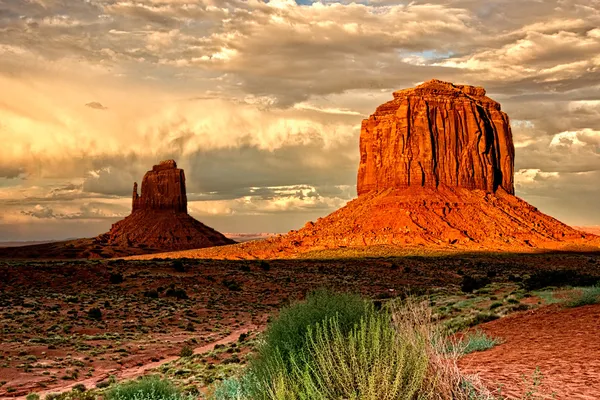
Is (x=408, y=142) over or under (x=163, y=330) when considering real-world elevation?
over

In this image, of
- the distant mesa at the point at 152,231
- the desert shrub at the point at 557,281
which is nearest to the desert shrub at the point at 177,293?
the desert shrub at the point at 557,281

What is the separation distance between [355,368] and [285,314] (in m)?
4.14

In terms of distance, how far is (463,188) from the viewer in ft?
305

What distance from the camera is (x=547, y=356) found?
10625mm

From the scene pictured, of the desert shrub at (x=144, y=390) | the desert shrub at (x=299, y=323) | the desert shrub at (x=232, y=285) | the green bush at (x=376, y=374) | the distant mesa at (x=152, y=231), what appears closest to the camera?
the green bush at (x=376, y=374)

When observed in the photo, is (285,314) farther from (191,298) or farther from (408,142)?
(408,142)

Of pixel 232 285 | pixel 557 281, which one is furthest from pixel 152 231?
pixel 557 281

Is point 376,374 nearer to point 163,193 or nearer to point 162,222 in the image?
point 162,222

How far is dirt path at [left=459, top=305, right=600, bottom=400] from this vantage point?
8.12 meters

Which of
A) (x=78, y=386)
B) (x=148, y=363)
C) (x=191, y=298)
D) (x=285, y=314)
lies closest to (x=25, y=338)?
(x=148, y=363)

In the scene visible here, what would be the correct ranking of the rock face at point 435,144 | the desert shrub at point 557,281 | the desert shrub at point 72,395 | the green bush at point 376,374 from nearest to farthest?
the green bush at point 376,374 → the desert shrub at point 72,395 → the desert shrub at point 557,281 → the rock face at point 435,144

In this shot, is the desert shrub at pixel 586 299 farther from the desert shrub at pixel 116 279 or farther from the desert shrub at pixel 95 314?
the desert shrub at pixel 116 279

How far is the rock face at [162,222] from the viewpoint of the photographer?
397ft

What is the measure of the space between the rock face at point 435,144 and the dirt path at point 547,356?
251 feet
